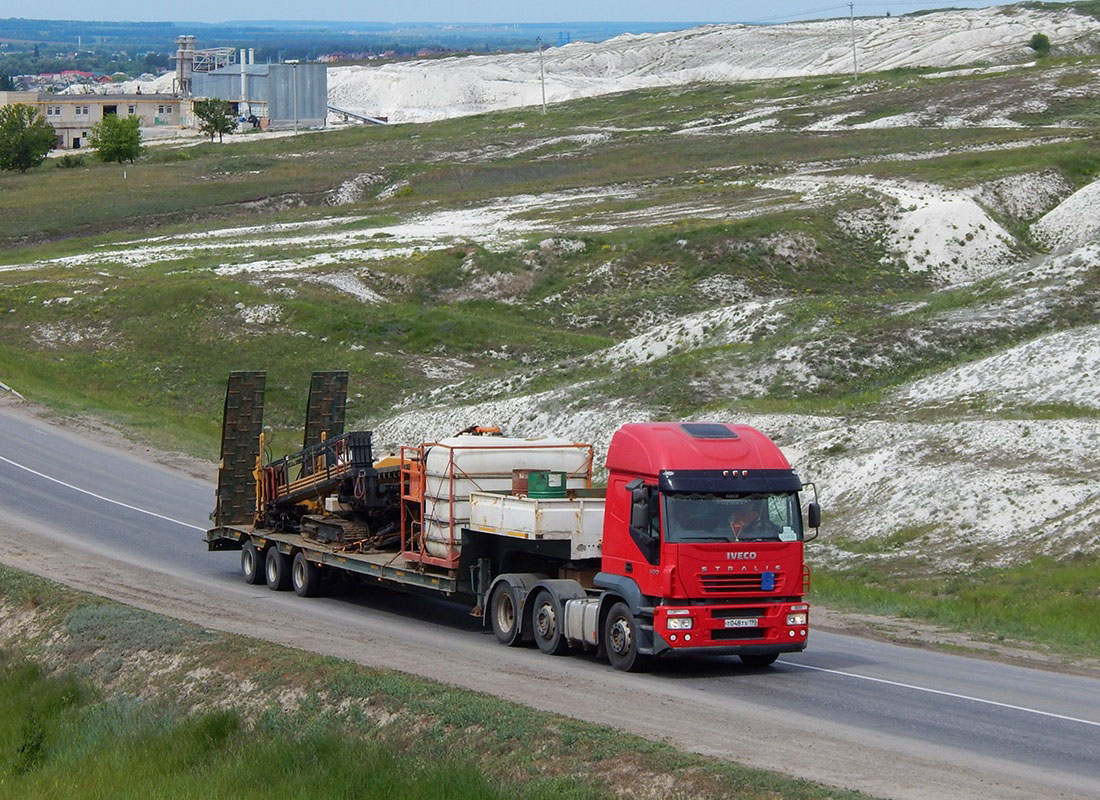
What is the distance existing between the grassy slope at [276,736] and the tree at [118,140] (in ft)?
371

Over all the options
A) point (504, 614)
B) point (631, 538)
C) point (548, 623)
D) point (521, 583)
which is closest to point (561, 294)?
point (504, 614)

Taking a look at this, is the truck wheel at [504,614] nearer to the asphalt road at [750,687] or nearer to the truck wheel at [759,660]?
the asphalt road at [750,687]

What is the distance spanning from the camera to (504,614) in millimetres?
22594

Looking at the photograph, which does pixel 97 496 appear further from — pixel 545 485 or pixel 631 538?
pixel 631 538

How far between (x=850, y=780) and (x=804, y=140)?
96402 millimetres

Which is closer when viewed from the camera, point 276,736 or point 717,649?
point 276,736

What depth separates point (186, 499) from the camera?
39.2m

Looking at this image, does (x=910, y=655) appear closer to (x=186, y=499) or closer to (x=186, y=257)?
(x=186, y=499)

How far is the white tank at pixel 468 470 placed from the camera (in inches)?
909

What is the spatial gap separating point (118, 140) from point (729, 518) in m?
119

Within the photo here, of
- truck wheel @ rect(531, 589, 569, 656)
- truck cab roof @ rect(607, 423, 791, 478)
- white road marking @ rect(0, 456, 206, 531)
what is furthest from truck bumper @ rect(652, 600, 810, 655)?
white road marking @ rect(0, 456, 206, 531)

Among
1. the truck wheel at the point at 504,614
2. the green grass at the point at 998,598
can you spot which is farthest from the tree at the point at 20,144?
the truck wheel at the point at 504,614

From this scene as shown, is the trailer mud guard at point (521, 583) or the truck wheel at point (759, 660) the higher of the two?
the trailer mud guard at point (521, 583)

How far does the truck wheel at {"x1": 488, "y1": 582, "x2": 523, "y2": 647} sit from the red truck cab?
8.03ft
